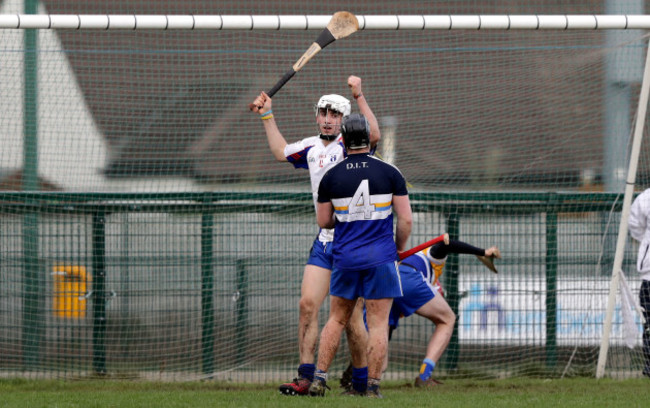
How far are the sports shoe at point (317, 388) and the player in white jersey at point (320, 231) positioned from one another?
0.16 meters

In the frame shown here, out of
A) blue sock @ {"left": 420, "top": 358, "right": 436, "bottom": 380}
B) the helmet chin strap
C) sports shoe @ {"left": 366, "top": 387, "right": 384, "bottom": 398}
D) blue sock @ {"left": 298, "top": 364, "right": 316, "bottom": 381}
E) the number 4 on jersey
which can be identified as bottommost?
blue sock @ {"left": 420, "top": 358, "right": 436, "bottom": 380}

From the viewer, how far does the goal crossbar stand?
769 centimetres

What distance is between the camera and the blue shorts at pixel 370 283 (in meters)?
6.31

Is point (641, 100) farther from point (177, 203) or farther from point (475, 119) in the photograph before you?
point (177, 203)

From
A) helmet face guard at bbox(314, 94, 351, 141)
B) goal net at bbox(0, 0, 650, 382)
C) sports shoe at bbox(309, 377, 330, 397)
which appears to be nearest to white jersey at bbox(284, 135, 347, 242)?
helmet face guard at bbox(314, 94, 351, 141)

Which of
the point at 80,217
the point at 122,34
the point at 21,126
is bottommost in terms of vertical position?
the point at 80,217

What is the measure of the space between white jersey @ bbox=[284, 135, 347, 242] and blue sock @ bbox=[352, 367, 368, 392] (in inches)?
36.4

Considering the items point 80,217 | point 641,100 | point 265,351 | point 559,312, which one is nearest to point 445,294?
point 559,312

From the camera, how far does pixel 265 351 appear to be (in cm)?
909

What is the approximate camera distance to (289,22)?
25.8ft

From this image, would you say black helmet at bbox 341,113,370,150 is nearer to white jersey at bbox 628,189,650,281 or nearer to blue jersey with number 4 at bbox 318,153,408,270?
blue jersey with number 4 at bbox 318,153,408,270

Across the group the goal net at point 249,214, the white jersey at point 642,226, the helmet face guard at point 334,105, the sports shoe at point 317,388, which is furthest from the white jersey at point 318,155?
the white jersey at point 642,226

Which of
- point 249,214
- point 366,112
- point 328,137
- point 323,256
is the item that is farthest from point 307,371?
point 249,214

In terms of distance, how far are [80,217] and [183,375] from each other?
5.74 ft
